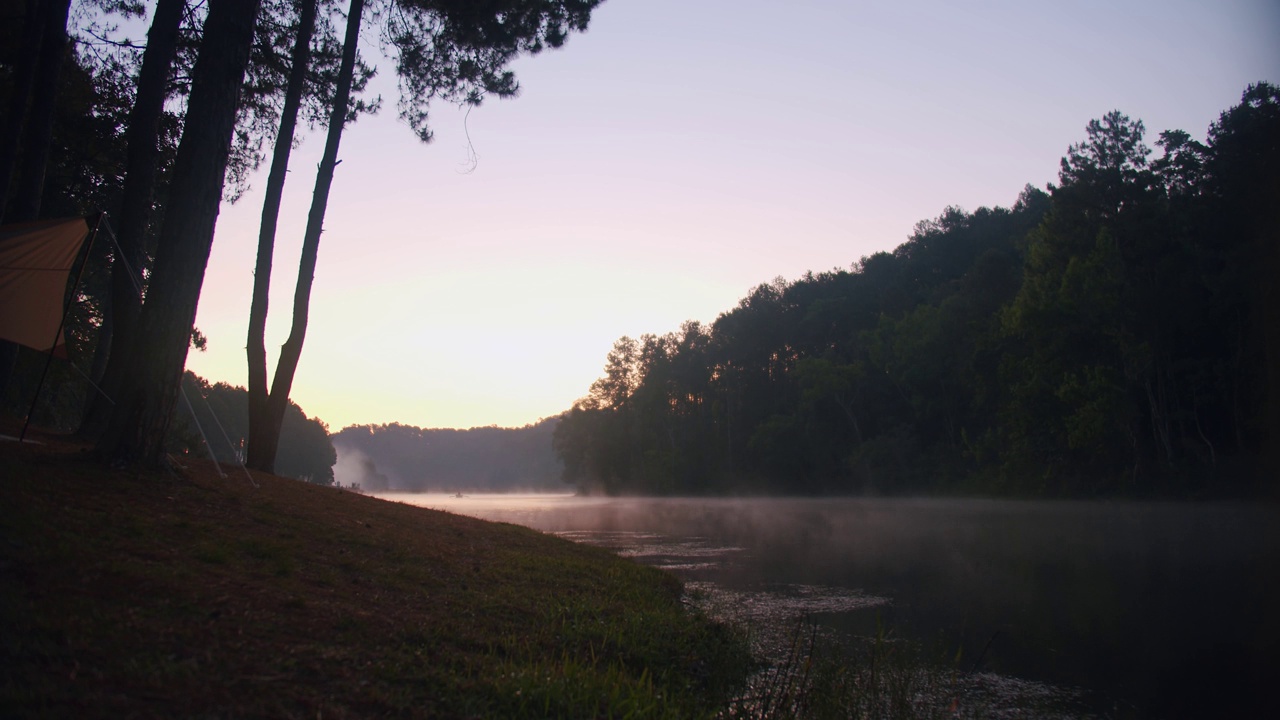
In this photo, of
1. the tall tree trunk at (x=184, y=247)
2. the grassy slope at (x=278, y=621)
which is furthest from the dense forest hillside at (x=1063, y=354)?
the tall tree trunk at (x=184, y=247)

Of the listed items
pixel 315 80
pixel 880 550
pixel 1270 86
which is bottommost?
pixel 880 550

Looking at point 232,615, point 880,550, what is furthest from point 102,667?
point 880,550

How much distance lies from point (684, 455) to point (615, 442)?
1175 centimetres

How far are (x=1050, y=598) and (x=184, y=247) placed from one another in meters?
14.2

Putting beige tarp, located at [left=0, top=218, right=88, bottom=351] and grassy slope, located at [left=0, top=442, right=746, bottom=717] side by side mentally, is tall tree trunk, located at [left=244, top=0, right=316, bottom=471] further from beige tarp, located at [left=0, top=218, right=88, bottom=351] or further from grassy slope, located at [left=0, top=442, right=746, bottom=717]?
grassy slope, located at [left=0, top=442, right=746, bottom=717]

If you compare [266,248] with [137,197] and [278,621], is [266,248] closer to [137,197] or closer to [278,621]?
[137,197]

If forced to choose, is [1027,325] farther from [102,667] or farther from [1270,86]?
[102,667]

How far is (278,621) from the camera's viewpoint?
532cm

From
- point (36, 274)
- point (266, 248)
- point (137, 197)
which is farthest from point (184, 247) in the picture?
point (266, 248)

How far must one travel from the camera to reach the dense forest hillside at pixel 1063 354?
35.8 m

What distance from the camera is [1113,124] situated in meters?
44.1

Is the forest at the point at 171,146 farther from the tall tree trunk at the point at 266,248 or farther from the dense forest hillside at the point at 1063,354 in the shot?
the dense forest hillside at the point at 1063,354

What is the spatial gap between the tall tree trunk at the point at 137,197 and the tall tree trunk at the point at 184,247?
2489mm

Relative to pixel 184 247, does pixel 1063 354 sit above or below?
above
